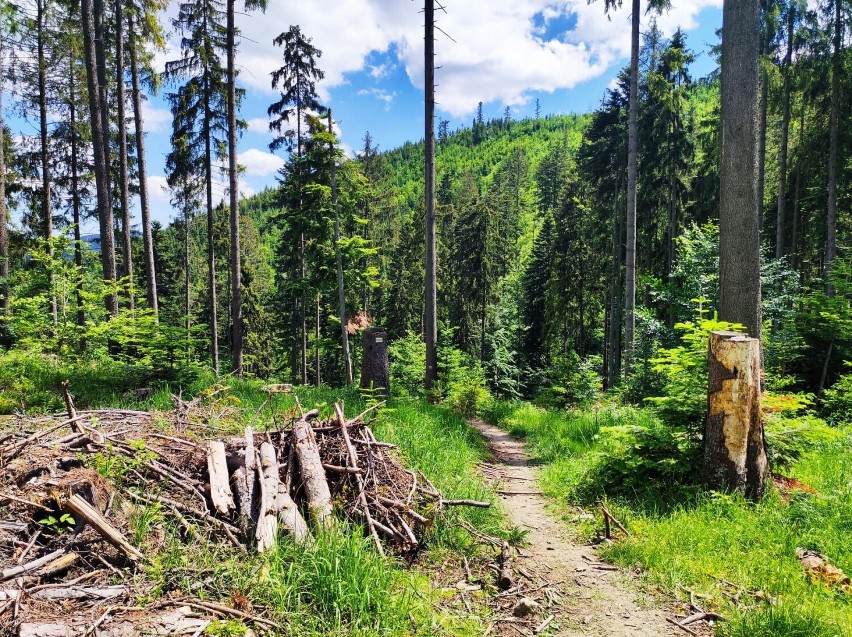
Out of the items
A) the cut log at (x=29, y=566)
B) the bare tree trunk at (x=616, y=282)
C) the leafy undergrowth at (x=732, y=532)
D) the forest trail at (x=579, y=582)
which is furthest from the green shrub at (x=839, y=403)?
the bare tree trunk at (x=616, y=282)

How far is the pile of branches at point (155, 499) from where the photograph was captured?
2492 mm

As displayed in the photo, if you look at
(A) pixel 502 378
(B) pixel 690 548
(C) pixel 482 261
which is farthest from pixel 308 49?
(B) pixel 690 548

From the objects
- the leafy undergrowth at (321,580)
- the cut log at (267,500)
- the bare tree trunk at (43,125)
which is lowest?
the leafy undergrowth at (321,580)

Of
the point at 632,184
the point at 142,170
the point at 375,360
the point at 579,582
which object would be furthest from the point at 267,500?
the point at 142,170

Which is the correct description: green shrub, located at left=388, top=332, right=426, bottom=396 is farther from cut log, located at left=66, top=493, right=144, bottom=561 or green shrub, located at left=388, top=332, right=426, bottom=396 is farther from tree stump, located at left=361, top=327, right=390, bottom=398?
cut log, located at left=66, top=493, right=144, bottom=561

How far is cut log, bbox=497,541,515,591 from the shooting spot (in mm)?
3486

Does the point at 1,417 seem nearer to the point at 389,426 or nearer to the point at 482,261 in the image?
the point at 389,426

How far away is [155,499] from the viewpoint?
11.0ft

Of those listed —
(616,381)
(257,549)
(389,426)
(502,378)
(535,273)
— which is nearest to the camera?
(257,549)

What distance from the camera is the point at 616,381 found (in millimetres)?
18031

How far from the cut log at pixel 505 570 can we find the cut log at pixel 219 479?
2.14 m

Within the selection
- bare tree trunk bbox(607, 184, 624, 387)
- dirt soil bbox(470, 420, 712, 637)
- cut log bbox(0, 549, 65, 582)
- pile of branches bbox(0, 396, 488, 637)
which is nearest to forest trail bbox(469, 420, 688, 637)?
dirt soil bbox(470, 420, 712, 637)

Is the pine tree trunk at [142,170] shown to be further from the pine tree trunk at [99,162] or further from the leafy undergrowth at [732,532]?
the leafy undergrowth at [732,532]

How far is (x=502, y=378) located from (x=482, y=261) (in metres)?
9.74
